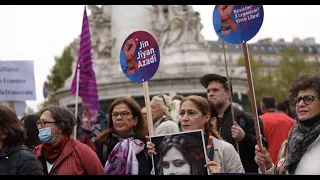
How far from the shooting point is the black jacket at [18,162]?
5.04 meters

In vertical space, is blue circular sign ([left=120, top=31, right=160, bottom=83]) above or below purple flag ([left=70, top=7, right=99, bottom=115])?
below

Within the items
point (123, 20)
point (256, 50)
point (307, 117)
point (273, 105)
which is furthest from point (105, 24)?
point (256, 50)

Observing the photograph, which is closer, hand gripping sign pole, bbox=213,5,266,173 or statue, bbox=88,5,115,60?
hand gripping sign pole, bbox=213,5,266,173

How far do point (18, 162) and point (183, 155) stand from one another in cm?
144

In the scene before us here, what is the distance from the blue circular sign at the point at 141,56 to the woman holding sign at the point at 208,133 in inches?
22.1

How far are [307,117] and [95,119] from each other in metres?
8.40

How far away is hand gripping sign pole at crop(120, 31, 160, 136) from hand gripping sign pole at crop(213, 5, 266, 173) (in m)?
0.71

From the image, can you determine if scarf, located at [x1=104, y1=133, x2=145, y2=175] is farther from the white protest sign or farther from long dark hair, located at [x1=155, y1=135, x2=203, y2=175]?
the white protest sign

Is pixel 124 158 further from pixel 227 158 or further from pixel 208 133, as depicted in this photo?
pixel 227 158

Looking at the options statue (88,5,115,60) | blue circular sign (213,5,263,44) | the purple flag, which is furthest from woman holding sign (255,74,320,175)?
statue (88,5,115,60)

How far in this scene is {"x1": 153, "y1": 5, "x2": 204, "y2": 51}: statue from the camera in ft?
103

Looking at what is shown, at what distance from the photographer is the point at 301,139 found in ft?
15.7

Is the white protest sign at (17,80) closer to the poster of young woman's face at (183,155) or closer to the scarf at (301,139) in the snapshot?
the poster of young woman's face at (183,155)

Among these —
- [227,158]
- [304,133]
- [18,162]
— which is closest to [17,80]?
[18,162]
